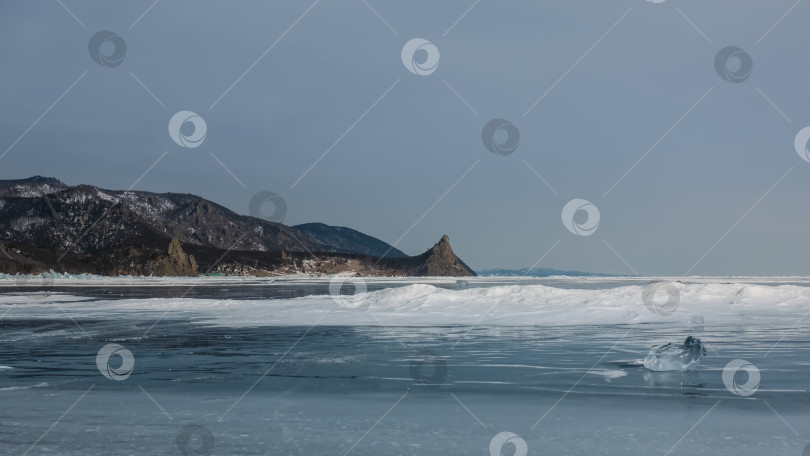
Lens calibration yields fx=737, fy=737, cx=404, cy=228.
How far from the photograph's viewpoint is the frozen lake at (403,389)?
6.64 meters

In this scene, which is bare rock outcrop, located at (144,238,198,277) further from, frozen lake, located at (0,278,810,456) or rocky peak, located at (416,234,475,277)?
frozen lake, located at (0,278,810,456)

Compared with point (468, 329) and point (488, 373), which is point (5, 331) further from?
point (488, 373)

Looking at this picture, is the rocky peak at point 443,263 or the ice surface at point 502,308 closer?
the ice surface at point 502,308

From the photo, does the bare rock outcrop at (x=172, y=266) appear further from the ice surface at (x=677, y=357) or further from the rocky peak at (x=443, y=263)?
the ice surface at (x=677, y=357)

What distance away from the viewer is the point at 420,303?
90.0ft

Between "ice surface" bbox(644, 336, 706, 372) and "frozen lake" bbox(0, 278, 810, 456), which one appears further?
"ice surface" bbox(644, 336, 706, 372)

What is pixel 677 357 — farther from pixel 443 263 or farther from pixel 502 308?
pixel 443 263

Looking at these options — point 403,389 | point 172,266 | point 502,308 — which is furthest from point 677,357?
point 172,266

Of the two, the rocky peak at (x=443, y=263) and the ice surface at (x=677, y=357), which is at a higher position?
the rocky peak at (x=443, y=263)

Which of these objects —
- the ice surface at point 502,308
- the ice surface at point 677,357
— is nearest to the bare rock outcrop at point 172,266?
the ice surface at point 502,308

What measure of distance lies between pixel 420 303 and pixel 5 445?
843 inches

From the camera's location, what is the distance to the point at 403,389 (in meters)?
9.38

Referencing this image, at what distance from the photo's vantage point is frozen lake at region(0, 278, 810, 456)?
21.8ft

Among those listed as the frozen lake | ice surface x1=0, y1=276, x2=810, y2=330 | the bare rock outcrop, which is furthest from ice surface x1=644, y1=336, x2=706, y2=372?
the bare rock outcrop
